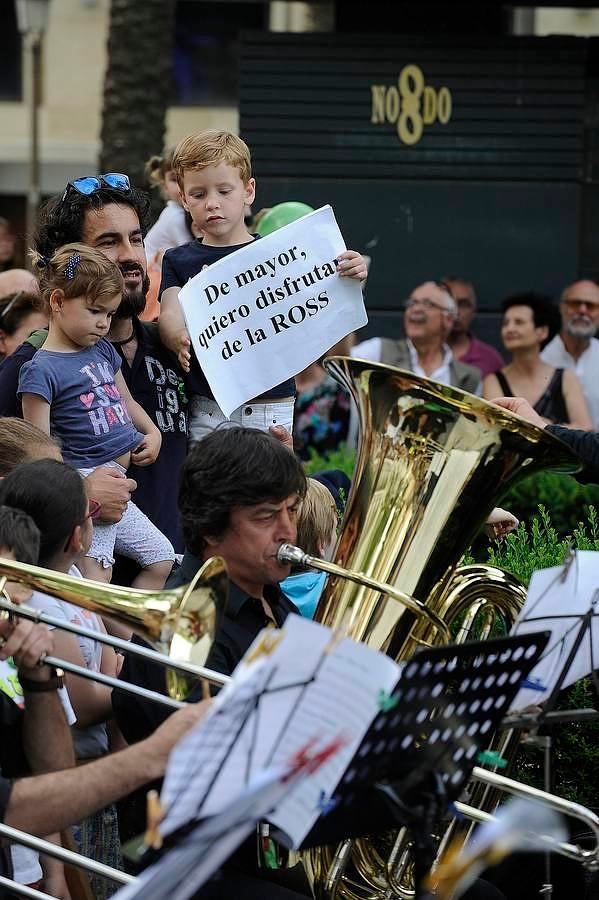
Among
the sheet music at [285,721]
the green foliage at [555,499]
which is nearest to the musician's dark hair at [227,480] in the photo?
the sheet music at [285,721]

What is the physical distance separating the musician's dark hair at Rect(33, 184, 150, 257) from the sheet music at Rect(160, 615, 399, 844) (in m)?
2.42

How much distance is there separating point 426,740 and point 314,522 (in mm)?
1414

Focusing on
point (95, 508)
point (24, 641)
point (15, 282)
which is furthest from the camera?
point (15, 282)

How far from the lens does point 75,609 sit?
356cm

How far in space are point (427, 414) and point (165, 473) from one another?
4.10ft

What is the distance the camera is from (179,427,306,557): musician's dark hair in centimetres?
331

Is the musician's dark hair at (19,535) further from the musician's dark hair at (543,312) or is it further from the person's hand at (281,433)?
the musician's dark hair at (543,312)

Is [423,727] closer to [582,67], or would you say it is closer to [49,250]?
[49,250]

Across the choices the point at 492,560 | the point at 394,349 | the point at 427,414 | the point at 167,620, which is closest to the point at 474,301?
the point at 394,349

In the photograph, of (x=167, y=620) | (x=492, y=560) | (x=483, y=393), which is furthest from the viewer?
(x=483, y=393)

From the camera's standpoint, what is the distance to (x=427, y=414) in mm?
3592

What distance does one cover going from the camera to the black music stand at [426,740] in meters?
2.53

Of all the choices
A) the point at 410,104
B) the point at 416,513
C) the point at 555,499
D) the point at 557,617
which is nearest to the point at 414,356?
the point at 555,499

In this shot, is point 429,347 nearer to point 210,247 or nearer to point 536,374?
point 536,374
